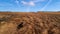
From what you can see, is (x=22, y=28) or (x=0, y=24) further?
(x=0, y=24)

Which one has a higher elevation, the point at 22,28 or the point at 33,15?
the point at 33,15

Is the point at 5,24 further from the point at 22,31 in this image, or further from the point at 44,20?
the point at 44,20

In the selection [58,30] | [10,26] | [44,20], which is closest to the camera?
[58,30]

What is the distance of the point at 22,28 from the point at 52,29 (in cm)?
321

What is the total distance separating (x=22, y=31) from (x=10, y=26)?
70.6 inches

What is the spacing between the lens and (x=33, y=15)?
1716 cm

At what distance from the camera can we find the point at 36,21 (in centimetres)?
1567

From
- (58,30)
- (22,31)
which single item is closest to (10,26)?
(22,31)

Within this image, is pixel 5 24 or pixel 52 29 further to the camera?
pixel 5 24

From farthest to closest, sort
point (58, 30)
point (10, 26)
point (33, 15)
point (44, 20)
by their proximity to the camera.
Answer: point (33, 15) → point (44, 20) → point (10, 26) → point (58, 30)

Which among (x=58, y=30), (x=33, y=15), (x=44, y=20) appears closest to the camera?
(x=58, y=30)

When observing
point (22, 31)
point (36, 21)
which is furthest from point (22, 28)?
point (36, 21)

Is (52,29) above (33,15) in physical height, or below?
below

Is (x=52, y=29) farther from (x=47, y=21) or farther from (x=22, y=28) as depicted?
(x=22, y=28)
